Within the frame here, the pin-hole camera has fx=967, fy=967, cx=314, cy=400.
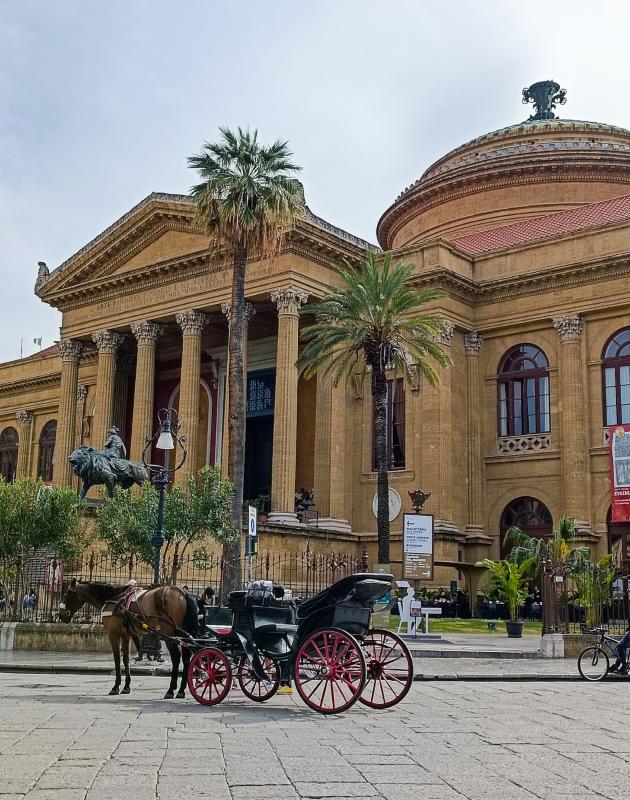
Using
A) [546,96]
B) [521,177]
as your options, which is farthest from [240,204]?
[546,96]

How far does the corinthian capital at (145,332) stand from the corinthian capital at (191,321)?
1917 millimetres

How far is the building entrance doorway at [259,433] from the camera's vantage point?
135 feet

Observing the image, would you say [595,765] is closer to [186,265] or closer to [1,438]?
[186,265]

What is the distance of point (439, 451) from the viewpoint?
33.8 meters

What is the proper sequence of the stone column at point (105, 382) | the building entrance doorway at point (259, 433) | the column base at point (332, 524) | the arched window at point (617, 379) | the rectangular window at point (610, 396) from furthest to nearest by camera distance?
the building entrance doorway at point (259, 433) → the stone column at point (105, 382) → the column base at point (332, 524) → the rectangular window at point (610, 396) → the arched window at point (617, 379)

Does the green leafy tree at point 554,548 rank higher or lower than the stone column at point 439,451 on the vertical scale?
lower

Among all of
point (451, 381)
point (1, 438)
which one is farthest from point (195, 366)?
point (1, 438)

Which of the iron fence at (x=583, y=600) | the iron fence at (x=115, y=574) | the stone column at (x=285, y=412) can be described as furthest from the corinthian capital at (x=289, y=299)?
the iron fence at (x=583, y=600)

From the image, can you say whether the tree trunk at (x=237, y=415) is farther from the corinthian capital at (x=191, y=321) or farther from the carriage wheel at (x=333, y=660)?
the carriage wheel at (x=333, y=660)

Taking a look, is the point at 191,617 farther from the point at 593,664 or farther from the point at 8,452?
the point at 8,452

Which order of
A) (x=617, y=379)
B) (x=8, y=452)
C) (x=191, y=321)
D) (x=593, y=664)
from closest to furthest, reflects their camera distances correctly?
(x=593, y=664), (x=617, y=379), (x=191, y=321), (x=8, y=452)

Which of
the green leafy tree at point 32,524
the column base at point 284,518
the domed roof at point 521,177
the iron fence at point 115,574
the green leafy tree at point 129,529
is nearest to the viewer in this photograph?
the iron fence at point 115,574

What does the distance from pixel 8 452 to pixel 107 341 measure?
61.7ft

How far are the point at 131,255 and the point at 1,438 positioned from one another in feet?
69.5
